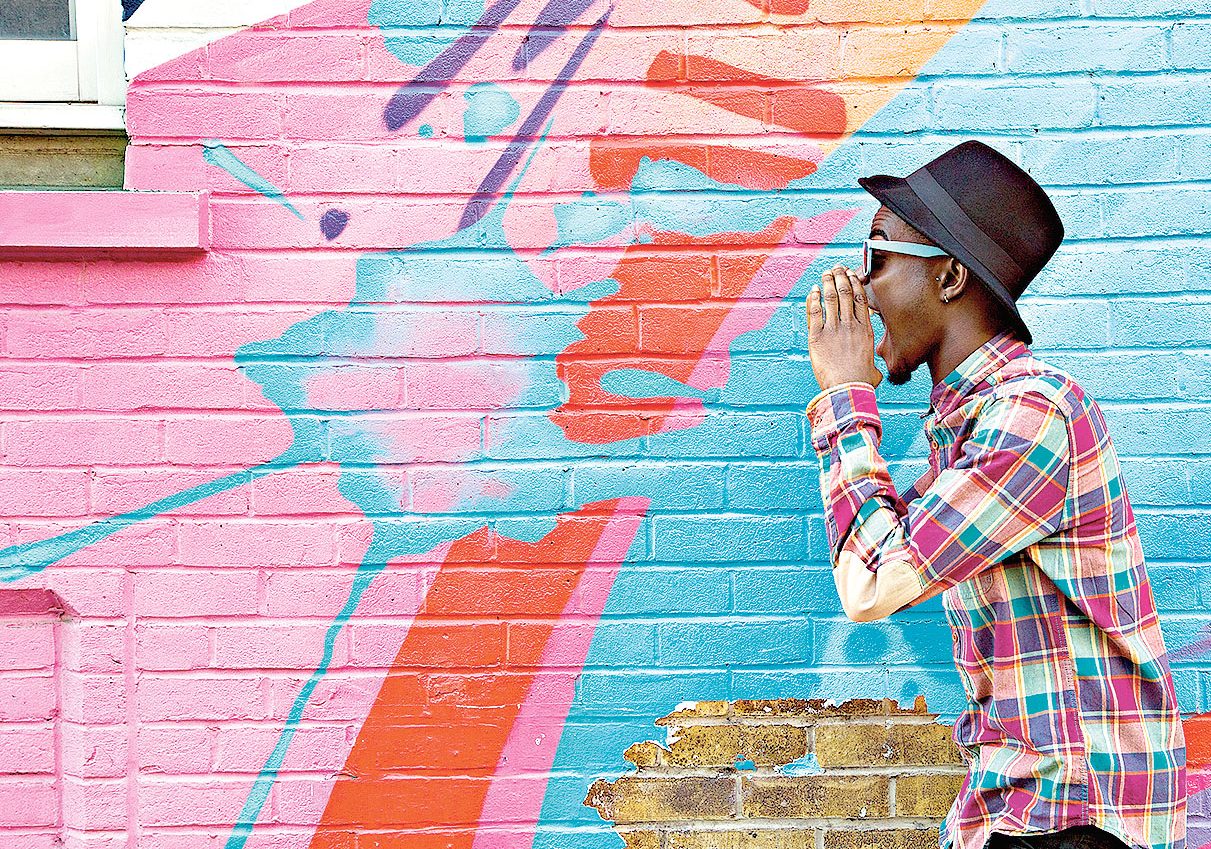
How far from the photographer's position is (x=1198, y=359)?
2.68m

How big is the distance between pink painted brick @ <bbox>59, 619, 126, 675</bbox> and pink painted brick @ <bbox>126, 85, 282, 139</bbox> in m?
1.24

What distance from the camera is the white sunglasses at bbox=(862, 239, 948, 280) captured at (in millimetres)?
1974

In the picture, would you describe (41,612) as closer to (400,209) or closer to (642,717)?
(400,209)

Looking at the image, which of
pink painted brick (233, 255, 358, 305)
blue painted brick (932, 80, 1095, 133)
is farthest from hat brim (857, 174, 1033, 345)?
pink painted brick (233, 255, 358, 305)

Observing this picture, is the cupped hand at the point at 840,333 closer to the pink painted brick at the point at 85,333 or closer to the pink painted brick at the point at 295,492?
the pink painted brick at the point at 295,492

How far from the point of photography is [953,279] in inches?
77.3

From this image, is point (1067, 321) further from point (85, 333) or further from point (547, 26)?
point (85, 333)

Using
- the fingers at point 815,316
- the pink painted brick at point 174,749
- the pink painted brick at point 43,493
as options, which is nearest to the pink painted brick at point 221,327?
the pink painted brick at point 43,493

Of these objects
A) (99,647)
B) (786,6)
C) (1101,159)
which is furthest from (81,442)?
(1101,159)

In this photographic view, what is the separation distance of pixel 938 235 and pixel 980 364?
251 mm

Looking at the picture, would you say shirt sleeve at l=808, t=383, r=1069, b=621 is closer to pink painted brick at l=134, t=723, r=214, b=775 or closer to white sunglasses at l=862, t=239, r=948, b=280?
white sunglasses at l=862, t=239, r=948, b=280

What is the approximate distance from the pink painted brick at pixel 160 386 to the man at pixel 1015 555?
60.0 inches

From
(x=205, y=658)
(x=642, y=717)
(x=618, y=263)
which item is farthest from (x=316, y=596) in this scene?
(x=618, y=263)

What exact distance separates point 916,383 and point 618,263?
2.71ft
